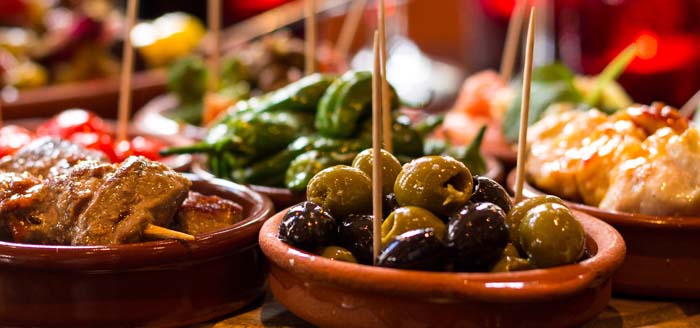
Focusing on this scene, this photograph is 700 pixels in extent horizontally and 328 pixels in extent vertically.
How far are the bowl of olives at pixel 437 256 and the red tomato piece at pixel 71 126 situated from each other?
1503 millimetres

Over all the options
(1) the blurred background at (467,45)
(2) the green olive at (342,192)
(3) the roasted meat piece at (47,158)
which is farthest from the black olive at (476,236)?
(1) the blurred background at (467,45)

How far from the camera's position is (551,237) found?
161 cm

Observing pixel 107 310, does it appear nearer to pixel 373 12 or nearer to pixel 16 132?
pixel 16 132

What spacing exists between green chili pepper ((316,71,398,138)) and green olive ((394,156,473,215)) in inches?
30.3

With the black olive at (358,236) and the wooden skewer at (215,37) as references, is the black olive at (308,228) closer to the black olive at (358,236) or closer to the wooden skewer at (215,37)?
the black olive at (358,236)

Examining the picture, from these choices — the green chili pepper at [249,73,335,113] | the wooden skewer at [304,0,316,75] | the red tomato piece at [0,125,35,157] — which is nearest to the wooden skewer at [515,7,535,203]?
the green chili pepper at [249,73,335,113]

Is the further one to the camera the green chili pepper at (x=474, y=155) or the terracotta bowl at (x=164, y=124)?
the terracotta bowl at (x=164, y=124)

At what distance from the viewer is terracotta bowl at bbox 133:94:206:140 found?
3.23 meters

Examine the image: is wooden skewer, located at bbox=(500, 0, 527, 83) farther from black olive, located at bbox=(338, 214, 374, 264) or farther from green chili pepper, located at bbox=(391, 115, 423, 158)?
black olive, located at bbox=(338, 214, 374, 264)

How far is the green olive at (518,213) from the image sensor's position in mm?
1697

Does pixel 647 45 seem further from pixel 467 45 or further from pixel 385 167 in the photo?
pixel 385 167

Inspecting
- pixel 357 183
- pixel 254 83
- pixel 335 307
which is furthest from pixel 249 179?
pixel 254 83

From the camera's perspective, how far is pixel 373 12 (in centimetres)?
745

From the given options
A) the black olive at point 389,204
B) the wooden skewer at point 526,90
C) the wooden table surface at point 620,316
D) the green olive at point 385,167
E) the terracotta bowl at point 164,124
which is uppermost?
the wooden skewer at point 526,90
